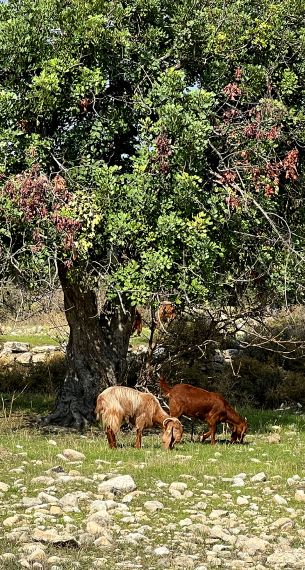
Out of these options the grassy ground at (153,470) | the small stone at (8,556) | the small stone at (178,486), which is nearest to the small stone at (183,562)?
the grassy ground at (153,470)

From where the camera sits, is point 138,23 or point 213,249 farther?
point 138,23

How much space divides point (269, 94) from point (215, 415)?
6021mm

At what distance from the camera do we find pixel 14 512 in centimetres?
1009

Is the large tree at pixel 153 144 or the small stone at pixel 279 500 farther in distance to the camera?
the large tree at pixel 153 144

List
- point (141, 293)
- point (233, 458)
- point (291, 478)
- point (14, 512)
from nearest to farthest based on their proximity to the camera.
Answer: point (14, 512), point (291, 478), point (233, 458), point (141, 293)

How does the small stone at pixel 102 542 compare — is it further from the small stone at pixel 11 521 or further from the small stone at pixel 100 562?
the small stone at pixel 11 521

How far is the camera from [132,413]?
14.9 metres

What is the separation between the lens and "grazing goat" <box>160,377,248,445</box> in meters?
15.9

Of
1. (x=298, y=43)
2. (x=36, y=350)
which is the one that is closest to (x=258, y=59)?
(x=298, y=43)

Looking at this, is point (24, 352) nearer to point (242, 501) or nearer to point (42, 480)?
point (42, 480)

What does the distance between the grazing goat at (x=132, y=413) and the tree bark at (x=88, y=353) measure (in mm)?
3412

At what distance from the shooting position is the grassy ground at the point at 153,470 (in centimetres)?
898

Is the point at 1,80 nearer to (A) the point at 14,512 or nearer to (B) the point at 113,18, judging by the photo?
(B) the point at 113,18

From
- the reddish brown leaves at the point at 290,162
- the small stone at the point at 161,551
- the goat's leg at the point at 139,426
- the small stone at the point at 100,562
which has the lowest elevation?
the small stone at the point at 100,562
